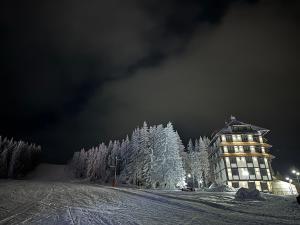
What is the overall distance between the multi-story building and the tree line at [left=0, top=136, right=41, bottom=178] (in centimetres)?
7444

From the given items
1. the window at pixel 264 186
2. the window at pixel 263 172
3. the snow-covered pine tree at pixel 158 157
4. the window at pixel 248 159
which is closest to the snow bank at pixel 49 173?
the snow-covered pine tree at pixel 158 157

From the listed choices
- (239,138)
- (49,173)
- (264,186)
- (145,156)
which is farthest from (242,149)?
(49,173)

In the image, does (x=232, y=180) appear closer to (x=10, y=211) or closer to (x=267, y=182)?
(x=267, y=182)

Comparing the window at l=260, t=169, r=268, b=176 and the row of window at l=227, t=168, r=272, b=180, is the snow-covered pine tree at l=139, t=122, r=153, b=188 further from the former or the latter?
the window at l=260, t=169, r=268, b=176

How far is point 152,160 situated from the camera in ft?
186

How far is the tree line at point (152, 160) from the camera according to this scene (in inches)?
2164

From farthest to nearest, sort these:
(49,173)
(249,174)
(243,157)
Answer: (49,173) < (243,157) < (249,174)

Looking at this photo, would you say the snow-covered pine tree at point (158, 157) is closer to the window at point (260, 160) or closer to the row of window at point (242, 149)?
the row of window at point (242, 149)

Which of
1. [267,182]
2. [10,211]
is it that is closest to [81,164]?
[267,182]

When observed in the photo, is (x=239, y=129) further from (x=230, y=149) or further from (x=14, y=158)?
(x=14, y=158)

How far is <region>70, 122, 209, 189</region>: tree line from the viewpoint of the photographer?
180 feet

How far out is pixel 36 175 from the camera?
348 ft

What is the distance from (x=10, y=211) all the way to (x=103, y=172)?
261ft

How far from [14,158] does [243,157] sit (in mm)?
81254
